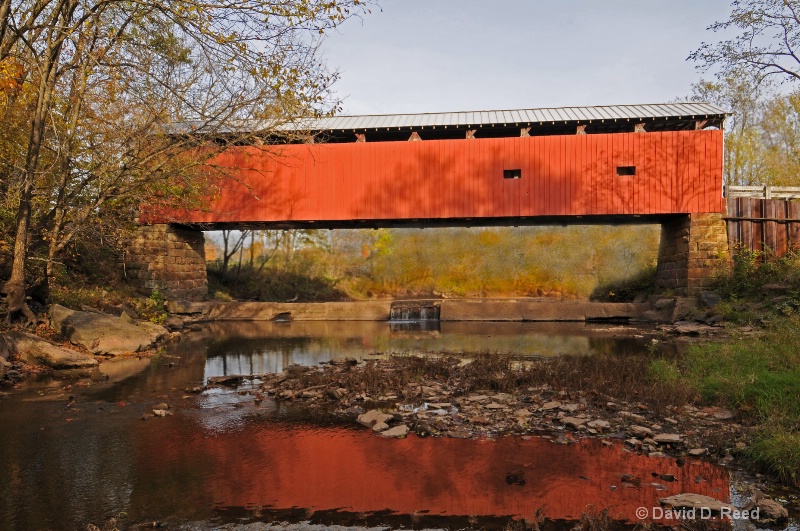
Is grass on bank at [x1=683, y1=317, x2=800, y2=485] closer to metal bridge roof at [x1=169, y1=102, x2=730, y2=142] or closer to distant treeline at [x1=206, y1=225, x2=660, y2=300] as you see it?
metal bridge roof at [x1=169, y1=102, x2=730, y2=142]

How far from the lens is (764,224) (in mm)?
16250

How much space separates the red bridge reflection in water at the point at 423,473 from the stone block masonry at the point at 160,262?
14.1m

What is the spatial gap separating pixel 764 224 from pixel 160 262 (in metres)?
19.1

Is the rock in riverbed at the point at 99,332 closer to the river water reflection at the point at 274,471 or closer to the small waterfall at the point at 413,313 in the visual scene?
the river water reflection at the point at 274,471

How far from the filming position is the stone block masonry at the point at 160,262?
17656 millimetres

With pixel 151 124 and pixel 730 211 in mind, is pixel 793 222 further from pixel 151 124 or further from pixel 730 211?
pixel 151 124

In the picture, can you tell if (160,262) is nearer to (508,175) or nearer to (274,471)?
(508,175)

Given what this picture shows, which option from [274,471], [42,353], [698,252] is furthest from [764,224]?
[42,353]

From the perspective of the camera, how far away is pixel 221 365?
909cm

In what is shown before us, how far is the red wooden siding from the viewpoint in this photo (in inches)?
647

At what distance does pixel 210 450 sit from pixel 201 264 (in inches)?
651

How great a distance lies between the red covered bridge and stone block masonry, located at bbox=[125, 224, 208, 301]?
0.40ft

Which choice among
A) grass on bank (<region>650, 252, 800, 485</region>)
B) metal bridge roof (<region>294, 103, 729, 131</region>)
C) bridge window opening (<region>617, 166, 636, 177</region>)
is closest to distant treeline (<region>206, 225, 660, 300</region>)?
bridge window opening (<region>617, 166, 636, 177</region>)

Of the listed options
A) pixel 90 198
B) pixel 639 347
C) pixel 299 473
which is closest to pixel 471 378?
pixel 299 473
